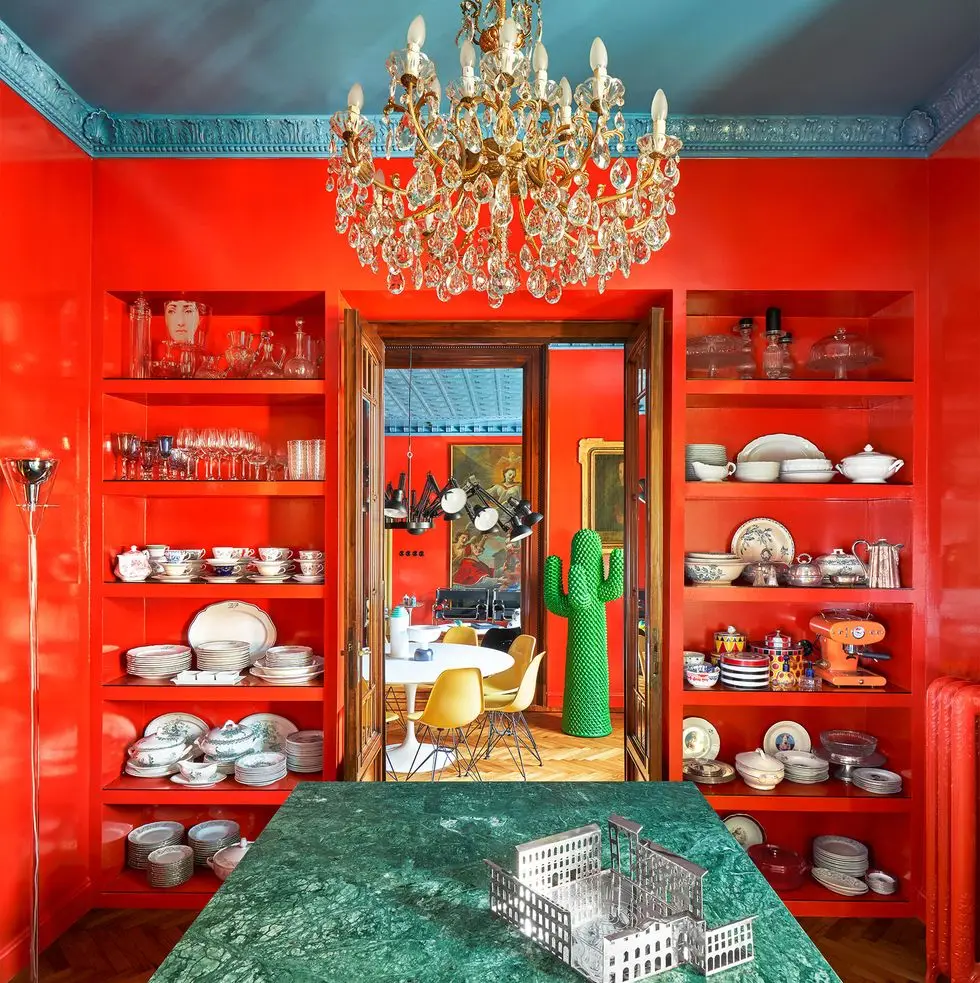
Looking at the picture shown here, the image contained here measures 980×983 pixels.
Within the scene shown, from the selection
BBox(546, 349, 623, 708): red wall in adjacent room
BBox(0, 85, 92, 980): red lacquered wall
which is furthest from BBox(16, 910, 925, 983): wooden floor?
BBox(546, 349, 623, 708): red wall in adjacent room

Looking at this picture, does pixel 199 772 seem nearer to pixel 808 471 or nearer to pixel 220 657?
pixel 220 657

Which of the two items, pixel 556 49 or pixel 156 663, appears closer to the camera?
pixel 556 49

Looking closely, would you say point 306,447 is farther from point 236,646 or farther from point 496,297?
point 496,297

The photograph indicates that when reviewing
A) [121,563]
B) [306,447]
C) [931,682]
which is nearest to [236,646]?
[121,563]

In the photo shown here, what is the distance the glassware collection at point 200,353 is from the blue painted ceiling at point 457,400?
4614 mm

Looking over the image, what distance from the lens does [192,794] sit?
3.33m

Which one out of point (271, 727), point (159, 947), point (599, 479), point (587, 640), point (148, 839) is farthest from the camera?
point (599, 479)

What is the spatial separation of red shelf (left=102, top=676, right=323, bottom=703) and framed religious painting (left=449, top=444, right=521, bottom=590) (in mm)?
7890

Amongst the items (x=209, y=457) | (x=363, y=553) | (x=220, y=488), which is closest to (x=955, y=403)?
(x=363, y=553)

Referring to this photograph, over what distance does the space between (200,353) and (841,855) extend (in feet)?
11.6

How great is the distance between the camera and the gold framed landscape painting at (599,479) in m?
7.00

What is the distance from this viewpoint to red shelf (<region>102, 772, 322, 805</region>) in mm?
3324

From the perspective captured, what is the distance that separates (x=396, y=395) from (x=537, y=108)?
8491 millimetres

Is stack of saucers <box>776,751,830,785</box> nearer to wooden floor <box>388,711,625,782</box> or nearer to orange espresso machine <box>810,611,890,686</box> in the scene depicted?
orange espresso machine <box>810,611,890,686</box>
